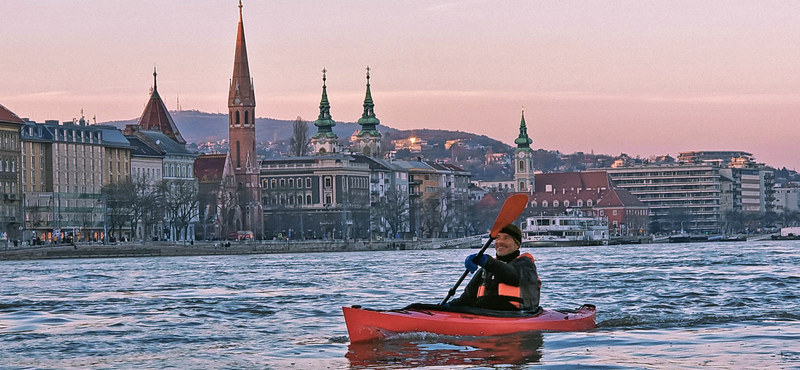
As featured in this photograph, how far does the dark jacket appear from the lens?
2209 centimetres

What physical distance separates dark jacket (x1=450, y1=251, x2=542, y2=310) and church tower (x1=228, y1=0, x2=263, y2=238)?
13162 centimetres

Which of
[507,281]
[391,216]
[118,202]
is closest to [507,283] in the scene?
[507,281]

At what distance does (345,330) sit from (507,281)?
5376mm

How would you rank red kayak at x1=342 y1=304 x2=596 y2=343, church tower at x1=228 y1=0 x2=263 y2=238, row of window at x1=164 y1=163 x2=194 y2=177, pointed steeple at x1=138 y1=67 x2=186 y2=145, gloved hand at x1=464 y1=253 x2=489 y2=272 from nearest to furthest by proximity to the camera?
gloved hand at x1=464 y1=253 x2=489 y2=272, red kayak at x1=342 y1=304 x2=596 y2=343, row of window at x1=164 y1=163 x2=194 y2=177, church tower at x1=228 y1=0 x2=263 y2=238, pointed steeple at x1=138 y1=67 x2=186 y2=145

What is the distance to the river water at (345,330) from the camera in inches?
866

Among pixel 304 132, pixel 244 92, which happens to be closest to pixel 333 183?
pixel 244 92

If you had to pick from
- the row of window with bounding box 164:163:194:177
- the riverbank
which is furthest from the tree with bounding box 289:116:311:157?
the riverbank

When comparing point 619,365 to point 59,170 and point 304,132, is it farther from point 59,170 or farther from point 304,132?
point 304,132

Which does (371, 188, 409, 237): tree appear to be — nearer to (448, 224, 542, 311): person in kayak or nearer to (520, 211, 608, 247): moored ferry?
(520, 211, 608, 247): moored ferry

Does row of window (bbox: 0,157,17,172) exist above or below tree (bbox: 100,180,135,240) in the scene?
above

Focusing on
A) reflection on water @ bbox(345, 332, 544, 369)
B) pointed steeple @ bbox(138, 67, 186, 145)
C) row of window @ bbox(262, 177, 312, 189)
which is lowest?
reflection on water @ bbox(345, 332, 544, 369)

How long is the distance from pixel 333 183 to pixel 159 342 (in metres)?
143

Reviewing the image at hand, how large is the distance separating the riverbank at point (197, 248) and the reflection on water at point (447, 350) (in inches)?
2677

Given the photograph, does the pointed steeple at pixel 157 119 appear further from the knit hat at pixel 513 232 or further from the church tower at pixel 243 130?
the knit hat at pixel 513 232
